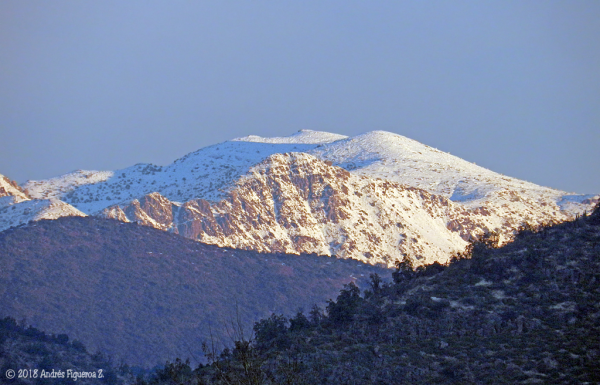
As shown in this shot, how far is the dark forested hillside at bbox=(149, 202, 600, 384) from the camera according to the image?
51.1 meters

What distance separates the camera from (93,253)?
586 ft

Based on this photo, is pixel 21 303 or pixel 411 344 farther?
pixel 21 303

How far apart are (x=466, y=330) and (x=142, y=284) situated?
384 feet

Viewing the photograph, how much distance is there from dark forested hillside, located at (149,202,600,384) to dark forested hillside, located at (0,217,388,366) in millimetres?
72014

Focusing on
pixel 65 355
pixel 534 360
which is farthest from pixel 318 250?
pixel 534 360

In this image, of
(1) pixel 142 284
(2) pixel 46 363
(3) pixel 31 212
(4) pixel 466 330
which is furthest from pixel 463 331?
(3) pixel 31 212

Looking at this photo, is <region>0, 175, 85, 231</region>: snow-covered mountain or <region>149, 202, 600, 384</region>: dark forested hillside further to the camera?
<region>0, 175, 85, 231</region>: snow-covered mountain

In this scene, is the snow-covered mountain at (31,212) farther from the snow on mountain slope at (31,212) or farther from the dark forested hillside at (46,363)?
the dark forested hillside at (46,363)

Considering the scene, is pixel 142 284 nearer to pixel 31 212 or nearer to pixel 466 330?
pixel 31 212

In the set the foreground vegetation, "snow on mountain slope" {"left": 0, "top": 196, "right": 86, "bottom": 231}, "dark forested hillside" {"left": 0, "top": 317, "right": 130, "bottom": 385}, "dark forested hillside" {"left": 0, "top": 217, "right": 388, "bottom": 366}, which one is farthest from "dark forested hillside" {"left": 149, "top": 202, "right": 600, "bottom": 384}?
"snow on mountain slope" {"left": 0, "top": 196, "right": 86, "bottom": 231}

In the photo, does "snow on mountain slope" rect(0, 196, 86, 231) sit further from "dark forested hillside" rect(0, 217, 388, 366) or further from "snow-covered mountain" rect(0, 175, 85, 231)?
"dark forested hillside" rect(0, 217, 388, 366)

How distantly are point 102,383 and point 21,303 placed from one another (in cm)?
5664

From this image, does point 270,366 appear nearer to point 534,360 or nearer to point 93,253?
point 534,360

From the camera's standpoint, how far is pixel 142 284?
169625 millimetres
